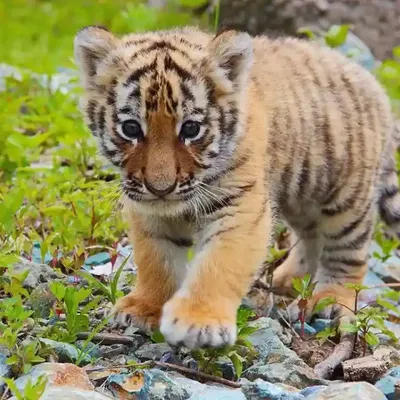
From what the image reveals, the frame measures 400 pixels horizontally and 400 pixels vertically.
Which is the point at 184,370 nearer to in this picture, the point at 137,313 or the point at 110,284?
the point at 137,313

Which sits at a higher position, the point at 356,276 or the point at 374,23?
the point at 374,23

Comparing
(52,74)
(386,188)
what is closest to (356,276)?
(386,188)

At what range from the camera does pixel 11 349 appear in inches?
126

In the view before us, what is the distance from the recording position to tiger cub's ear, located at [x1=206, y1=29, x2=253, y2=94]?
12.7 feet

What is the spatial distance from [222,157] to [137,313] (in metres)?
0.73

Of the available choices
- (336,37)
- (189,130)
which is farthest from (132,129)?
(336,37)

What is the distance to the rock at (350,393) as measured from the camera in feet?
10.2

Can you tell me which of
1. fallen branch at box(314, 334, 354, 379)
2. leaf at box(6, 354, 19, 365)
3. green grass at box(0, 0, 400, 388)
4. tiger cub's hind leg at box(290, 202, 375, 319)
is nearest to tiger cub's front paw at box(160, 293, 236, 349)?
green grass at box(0, 0, 400, 388)

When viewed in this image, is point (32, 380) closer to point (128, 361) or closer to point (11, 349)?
point (11, 349)

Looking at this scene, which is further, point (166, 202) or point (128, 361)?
point (166, 202)

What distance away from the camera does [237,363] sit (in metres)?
3.33

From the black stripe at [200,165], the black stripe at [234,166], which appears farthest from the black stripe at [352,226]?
the black stripe at [200,165]

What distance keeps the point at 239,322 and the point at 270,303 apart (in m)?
0.86

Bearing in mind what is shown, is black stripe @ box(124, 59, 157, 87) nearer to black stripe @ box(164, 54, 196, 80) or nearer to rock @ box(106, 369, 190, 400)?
black stripe @ box(164, 54, 196, 80)
